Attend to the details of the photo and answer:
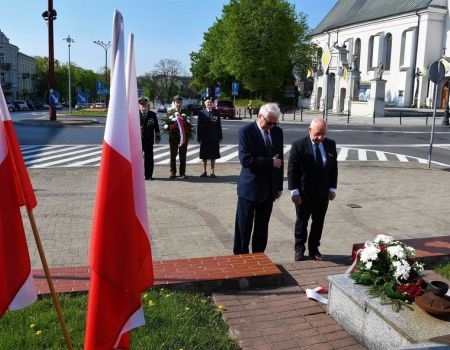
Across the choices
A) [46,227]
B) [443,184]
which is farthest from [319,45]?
[46,227]

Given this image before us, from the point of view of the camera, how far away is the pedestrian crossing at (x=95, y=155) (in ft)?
46.3

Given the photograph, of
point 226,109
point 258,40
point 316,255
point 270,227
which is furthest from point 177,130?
point 258,40

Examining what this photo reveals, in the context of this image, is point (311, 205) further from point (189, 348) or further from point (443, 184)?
point (443, 184)

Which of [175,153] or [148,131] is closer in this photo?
[148,131]

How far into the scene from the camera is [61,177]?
11.4 meters

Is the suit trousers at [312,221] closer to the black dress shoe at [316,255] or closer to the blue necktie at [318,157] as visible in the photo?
the black dress shoe at [316,255]

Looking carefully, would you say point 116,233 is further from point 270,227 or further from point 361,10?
point 361,10

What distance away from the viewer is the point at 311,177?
5.47 m

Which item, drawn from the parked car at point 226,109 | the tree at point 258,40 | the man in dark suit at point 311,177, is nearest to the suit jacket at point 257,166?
the man in dark suit at point 311,177

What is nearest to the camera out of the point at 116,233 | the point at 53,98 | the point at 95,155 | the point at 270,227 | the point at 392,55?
the point at 116,233

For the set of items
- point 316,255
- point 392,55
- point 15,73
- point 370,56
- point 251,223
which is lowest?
point 316,255

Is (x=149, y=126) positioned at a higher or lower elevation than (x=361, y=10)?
lower

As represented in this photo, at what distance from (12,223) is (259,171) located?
296cm

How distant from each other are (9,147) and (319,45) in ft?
247
